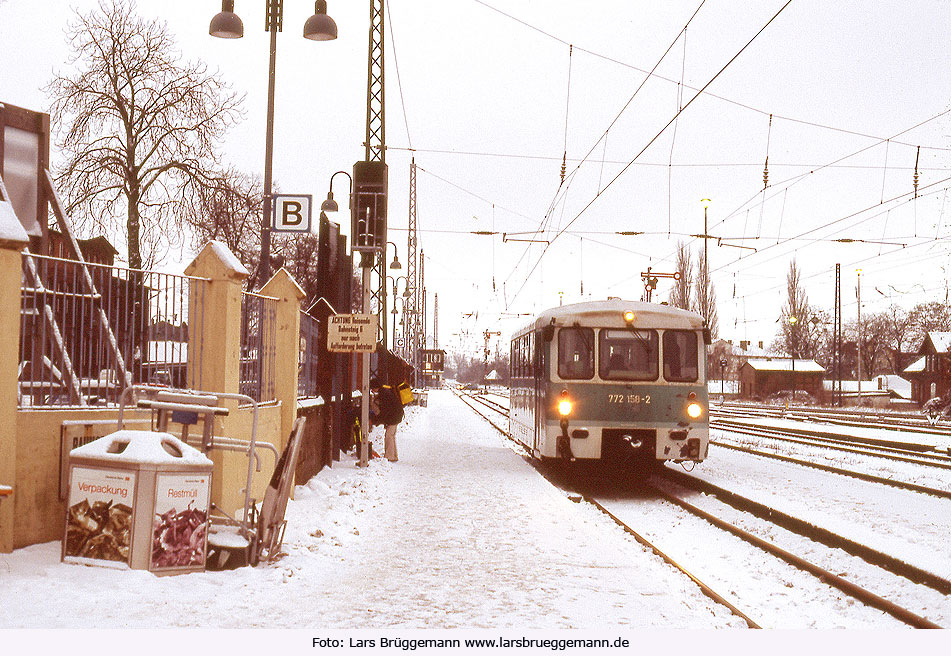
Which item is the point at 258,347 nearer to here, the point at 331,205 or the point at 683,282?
the point at 331,205

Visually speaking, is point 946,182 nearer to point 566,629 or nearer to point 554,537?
point 554,537

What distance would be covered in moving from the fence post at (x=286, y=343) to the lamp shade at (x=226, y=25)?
4.26 metres

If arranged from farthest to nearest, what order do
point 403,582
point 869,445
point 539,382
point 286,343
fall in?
1. point 869,445
2. point 539,382
3. point 286,343
4. point 403,582

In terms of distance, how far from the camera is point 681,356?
14.3 metres

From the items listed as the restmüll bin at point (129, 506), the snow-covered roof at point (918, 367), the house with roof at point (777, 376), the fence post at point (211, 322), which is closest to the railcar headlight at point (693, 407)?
the fence post at point (211, 322)

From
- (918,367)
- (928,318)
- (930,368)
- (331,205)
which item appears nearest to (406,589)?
(331,205)

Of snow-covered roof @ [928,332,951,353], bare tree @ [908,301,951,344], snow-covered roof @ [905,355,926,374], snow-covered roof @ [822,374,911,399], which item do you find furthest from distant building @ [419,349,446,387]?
snow-covered roof @ [822,374,911,399]

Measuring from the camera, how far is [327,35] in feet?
44.8

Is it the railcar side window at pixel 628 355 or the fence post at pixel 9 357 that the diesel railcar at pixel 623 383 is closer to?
the railcar side window at pixel 628 355

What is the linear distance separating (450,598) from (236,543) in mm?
1712

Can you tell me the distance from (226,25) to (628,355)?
762 cm

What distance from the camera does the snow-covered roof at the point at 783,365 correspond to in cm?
8386

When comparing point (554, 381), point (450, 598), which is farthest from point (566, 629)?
point (554, 381)

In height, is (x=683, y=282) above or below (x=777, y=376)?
above
